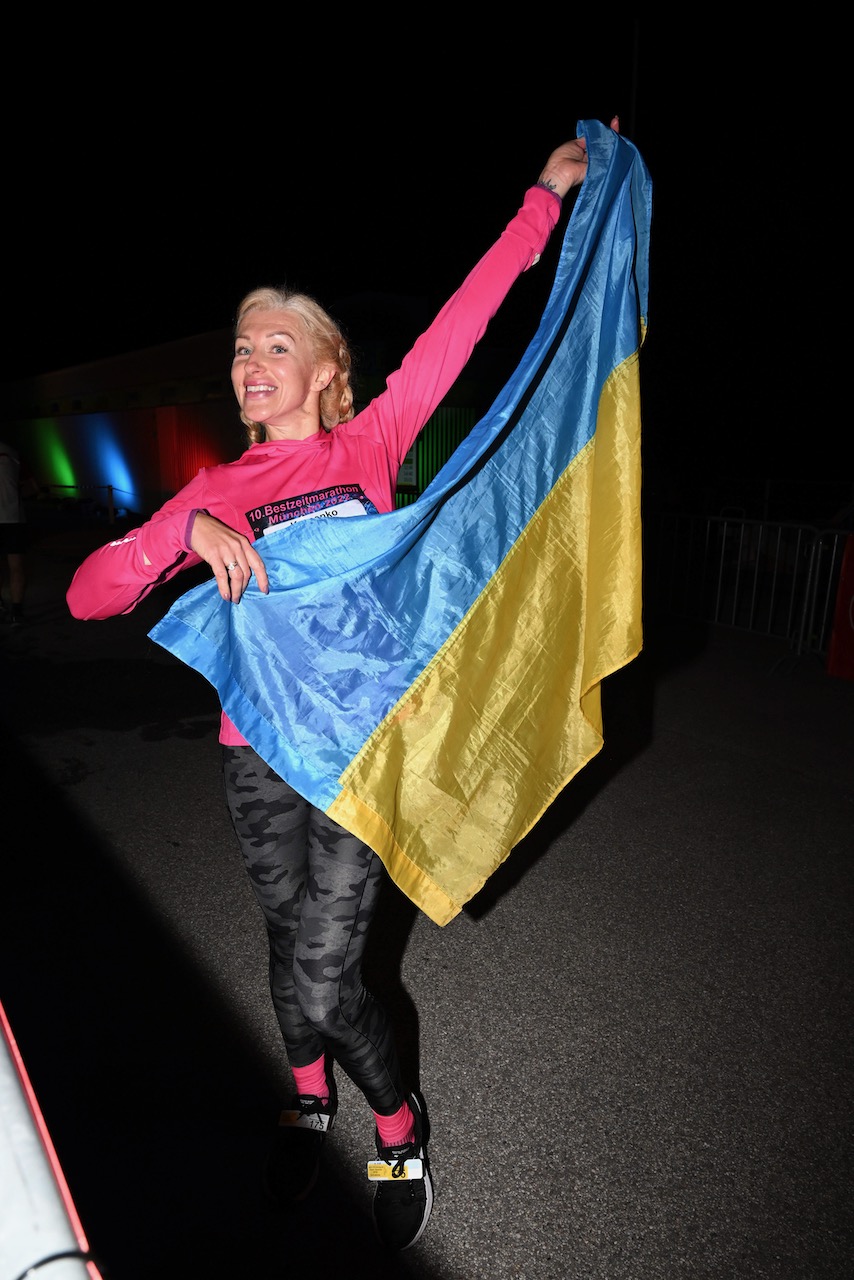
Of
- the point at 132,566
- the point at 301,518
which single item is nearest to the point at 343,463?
the point at 301,518

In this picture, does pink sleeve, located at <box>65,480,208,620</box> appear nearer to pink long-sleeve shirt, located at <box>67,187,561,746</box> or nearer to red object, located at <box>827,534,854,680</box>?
pink long-sleeve shirt, located at <box>67,187,561,746</box>

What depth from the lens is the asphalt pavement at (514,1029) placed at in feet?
Answer: 6.54

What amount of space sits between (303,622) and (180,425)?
19.7 meters

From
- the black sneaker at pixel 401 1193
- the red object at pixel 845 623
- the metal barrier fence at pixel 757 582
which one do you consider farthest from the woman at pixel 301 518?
the metal barrier fence at pixel 757 582

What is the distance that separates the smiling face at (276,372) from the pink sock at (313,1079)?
5.74 feet

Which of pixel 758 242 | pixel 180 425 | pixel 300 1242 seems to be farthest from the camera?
pixel 758 242

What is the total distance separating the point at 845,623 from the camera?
657 centimetres

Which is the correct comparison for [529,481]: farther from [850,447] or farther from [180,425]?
[850,447]

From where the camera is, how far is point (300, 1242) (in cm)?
198

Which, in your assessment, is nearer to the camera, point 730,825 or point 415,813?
point 415,813

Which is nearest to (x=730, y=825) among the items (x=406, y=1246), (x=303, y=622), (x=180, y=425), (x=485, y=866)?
(x=485, y=866)

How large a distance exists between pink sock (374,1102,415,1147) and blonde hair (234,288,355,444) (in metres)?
1.89

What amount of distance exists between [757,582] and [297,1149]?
860 centimetres

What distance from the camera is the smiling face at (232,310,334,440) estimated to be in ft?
6.48
